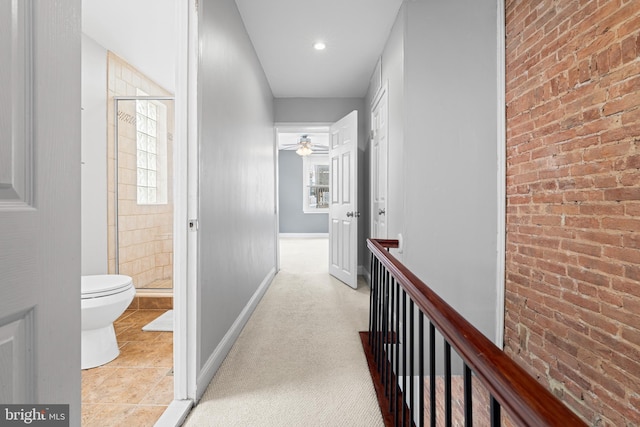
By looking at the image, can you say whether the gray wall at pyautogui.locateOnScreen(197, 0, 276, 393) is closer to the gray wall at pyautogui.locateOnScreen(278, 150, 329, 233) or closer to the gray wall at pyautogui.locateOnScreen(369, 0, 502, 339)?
the gray wall at pyautogui.locateOnScreen(369, 0, 502, 339)

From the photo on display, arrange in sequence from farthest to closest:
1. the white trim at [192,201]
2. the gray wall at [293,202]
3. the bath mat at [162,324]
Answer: the gray wall at [293,202]
the bath mat at [162,324]
the white trim at [192,201]

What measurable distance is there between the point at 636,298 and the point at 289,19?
9.52ft

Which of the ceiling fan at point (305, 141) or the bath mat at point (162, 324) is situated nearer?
the bath mat at point (162, 324)

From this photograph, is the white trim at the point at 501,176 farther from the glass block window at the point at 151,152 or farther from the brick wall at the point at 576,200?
the glass block window at the point at 151,152

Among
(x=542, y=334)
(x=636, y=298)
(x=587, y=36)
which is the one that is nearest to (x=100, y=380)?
(x=542, y=334)

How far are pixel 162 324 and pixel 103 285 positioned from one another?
0.73m

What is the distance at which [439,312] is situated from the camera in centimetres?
85

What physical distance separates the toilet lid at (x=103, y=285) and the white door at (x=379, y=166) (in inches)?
86.0

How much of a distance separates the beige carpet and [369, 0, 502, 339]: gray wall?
839 mm

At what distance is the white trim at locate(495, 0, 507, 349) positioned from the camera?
2227 millimetres

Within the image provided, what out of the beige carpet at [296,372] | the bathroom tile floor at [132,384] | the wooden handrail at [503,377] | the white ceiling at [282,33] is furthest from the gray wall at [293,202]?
the wooden handrail at [503,377]

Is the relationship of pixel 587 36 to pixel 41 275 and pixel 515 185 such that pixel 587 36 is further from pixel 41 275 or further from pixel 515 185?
pixel 41 275

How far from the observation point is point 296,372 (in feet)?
6.50

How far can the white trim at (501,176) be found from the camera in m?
2.23
